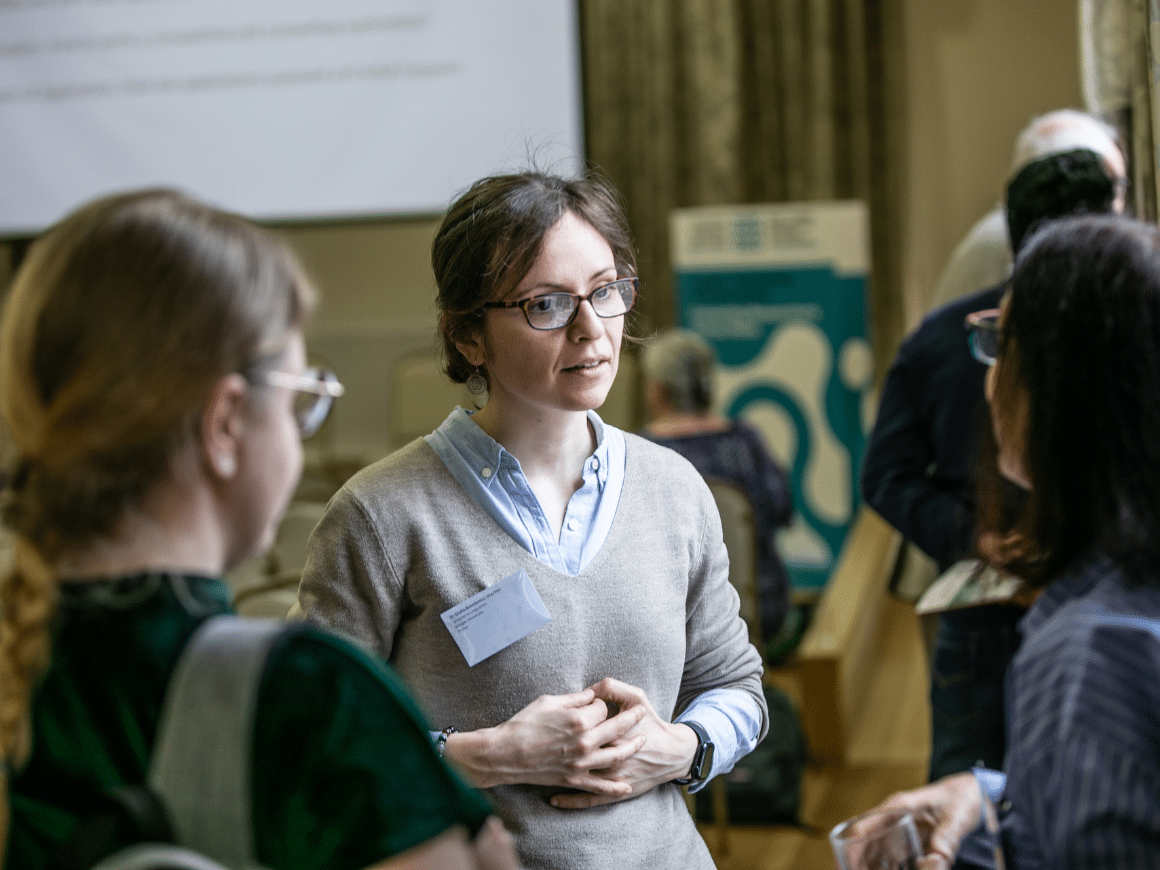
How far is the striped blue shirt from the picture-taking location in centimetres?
84

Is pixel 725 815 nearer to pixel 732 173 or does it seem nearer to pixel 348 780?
pixel 348 780

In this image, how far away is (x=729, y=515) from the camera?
123 inches

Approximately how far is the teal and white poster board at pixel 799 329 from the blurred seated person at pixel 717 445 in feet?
4.52

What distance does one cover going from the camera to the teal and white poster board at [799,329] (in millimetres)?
5172

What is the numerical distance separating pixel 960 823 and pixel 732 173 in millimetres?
5475

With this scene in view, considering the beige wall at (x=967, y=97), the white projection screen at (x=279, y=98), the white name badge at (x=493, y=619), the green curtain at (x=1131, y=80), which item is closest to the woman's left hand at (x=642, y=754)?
the white name badge at (x=493, y=619)

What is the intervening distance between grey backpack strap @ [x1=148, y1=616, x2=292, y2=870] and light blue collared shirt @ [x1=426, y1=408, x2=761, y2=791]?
0.63 metres

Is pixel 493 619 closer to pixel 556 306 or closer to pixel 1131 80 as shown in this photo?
pixel 556 306

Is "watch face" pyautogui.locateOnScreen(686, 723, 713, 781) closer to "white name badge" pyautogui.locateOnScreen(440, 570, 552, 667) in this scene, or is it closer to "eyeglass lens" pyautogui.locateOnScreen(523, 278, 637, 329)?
"white name badge" pyautogui.locateOnScreen(440, 570, 552, 667)

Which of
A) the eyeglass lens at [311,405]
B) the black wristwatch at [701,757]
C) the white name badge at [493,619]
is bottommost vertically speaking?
the black wristwatch at [701,757]

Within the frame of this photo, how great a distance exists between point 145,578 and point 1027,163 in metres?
1.79

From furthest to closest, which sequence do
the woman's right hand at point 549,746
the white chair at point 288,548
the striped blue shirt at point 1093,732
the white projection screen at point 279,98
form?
the white projection screen at point 279,98, the white chair at point 288,548, the woman's right hand at point 549,746, the striped blue shirt at point 1093,732

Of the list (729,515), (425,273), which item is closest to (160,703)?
(425,273)

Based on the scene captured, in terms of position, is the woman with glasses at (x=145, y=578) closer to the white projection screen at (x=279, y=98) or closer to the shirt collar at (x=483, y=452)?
the shirt collar at (x=483, y=452)
